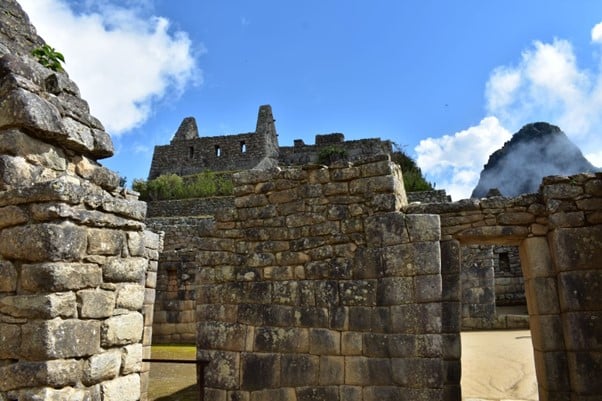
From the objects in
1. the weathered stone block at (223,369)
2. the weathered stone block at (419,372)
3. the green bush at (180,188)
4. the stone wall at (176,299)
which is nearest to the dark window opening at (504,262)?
the stone wall at (176,299)

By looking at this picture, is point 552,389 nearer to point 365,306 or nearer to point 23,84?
point 365,306

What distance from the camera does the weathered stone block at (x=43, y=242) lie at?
294cm

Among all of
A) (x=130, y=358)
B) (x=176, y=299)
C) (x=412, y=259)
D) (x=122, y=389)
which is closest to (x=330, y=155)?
(x=176, y=299)

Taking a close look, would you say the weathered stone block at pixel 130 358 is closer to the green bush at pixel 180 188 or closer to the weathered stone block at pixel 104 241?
the weathered stone block at pixel 104 241

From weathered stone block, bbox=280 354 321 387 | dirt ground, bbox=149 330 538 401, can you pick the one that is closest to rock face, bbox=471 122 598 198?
dirt ground, bbox=149 330 538 401

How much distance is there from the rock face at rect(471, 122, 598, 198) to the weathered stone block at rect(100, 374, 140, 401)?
168 ft

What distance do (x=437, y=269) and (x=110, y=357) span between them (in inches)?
147

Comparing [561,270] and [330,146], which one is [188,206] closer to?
[330,146]

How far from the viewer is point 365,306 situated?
215 inches

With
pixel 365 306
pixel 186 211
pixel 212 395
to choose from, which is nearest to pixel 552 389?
pixel 365 306

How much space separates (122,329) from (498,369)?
7.70 meters

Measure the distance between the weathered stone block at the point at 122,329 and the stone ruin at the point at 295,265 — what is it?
0.01 m

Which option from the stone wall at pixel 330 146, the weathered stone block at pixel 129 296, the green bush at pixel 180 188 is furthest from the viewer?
the stone wall at pixel 330 146

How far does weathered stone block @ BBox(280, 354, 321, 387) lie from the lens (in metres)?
5.56
